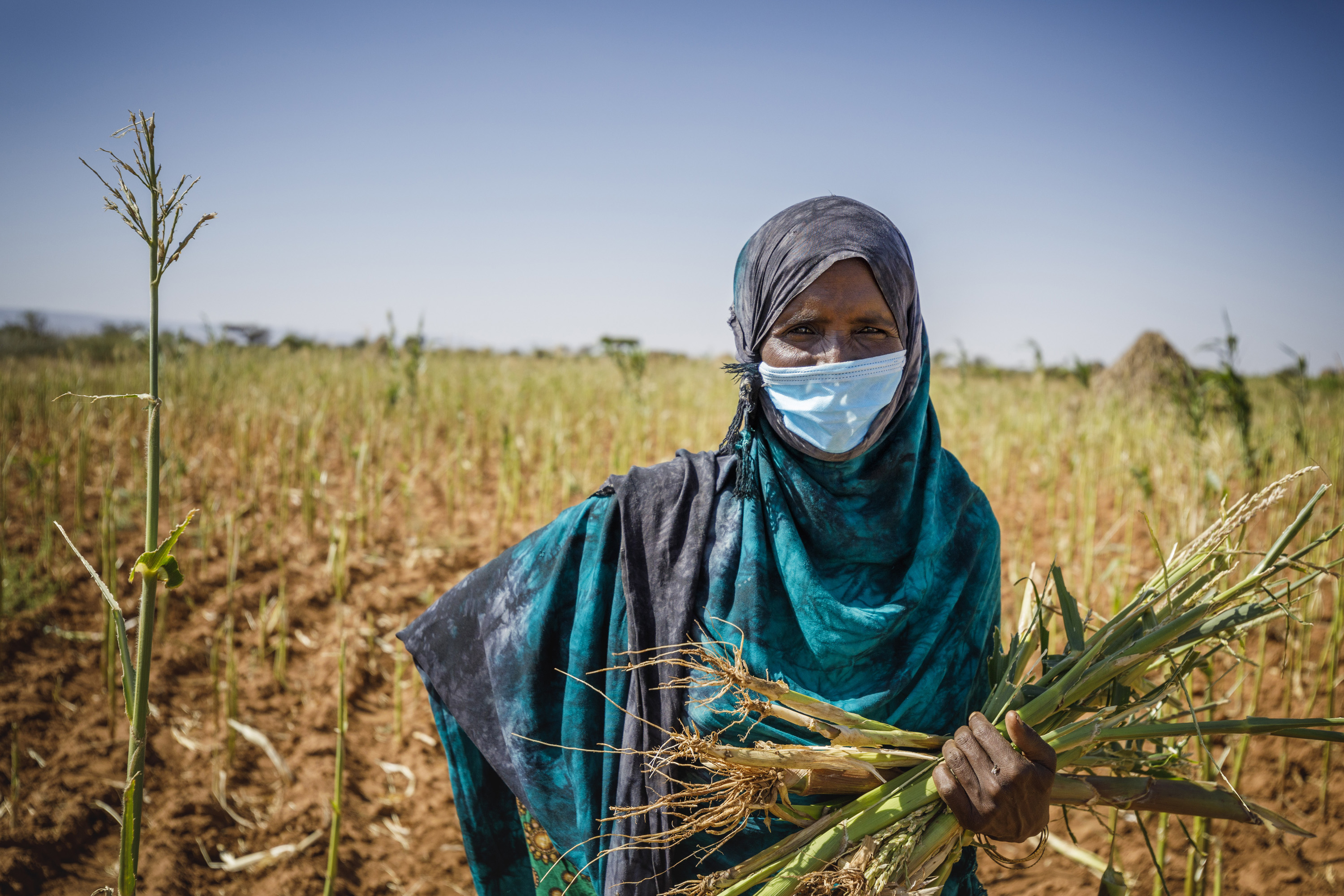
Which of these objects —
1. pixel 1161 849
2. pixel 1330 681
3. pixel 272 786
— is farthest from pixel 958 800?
pixel 1330 681

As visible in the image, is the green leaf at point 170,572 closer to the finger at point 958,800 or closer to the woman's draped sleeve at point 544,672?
the woman's draped sleeve at point 544,672

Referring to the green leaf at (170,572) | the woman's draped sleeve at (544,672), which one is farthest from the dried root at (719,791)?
the green leaf at (170,572)

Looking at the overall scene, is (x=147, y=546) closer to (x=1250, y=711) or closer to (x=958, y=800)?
(x=958, y=800)

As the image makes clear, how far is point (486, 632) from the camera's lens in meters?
1.54

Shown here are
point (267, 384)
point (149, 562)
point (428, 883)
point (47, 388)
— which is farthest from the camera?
point (267, 384)

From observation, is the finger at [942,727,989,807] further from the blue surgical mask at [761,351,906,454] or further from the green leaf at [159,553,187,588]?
the green leaf at [159,553,187,588]

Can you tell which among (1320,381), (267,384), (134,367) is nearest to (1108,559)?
(267,384)

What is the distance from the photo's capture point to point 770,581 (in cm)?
142

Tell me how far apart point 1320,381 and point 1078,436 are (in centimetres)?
1112

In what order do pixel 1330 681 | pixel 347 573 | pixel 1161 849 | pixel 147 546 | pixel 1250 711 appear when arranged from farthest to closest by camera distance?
pixel 347 573 → pixel 1330 681 → pixel 1250 711 → pixel 1161 849 → pixel 147 546

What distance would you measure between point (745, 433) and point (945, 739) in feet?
2.26

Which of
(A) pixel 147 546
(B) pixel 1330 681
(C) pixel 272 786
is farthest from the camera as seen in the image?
(B) pixel 1330 681

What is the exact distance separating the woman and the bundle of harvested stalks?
75mm

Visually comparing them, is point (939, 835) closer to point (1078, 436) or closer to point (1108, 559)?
point (1108, 559)
